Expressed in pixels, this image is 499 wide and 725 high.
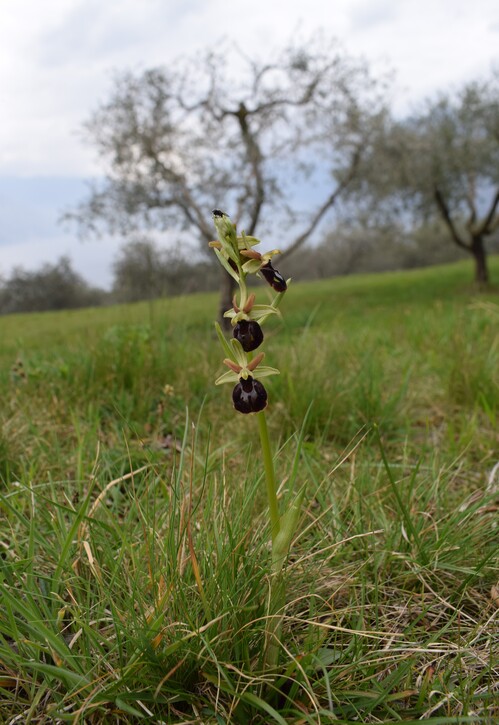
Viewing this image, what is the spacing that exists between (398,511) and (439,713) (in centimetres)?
82

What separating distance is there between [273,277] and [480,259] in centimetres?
2615

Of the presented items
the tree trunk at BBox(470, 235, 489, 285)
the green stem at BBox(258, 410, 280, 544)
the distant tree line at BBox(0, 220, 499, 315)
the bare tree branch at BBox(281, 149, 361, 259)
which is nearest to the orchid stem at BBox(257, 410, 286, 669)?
the green stem at BBox(258, 410, 280, 544)

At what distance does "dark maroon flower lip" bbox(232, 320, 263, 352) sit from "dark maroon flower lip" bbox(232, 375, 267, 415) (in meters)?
0.09

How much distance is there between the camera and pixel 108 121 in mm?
17422

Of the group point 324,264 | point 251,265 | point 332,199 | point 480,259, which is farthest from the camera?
point 324,264

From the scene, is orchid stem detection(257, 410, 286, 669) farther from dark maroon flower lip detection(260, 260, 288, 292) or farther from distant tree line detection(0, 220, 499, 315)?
distant tree line detection(0, 220, 499, 315)

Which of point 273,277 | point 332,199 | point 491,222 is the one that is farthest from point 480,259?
point 273,277

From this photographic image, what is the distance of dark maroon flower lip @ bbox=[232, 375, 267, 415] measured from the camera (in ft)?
4.84

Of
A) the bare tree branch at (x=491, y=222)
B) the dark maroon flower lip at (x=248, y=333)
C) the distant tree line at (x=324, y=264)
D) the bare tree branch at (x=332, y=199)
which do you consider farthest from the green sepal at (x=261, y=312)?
the distant tree line at (x=324, y=264)

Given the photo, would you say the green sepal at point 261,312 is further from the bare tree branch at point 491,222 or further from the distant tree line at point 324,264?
the distant tree line at point 324,264

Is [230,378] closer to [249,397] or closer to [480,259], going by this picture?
[249,397]

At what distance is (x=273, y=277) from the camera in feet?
4.95

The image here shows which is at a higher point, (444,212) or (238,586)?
(444,212)

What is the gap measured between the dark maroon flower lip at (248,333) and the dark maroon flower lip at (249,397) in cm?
9
